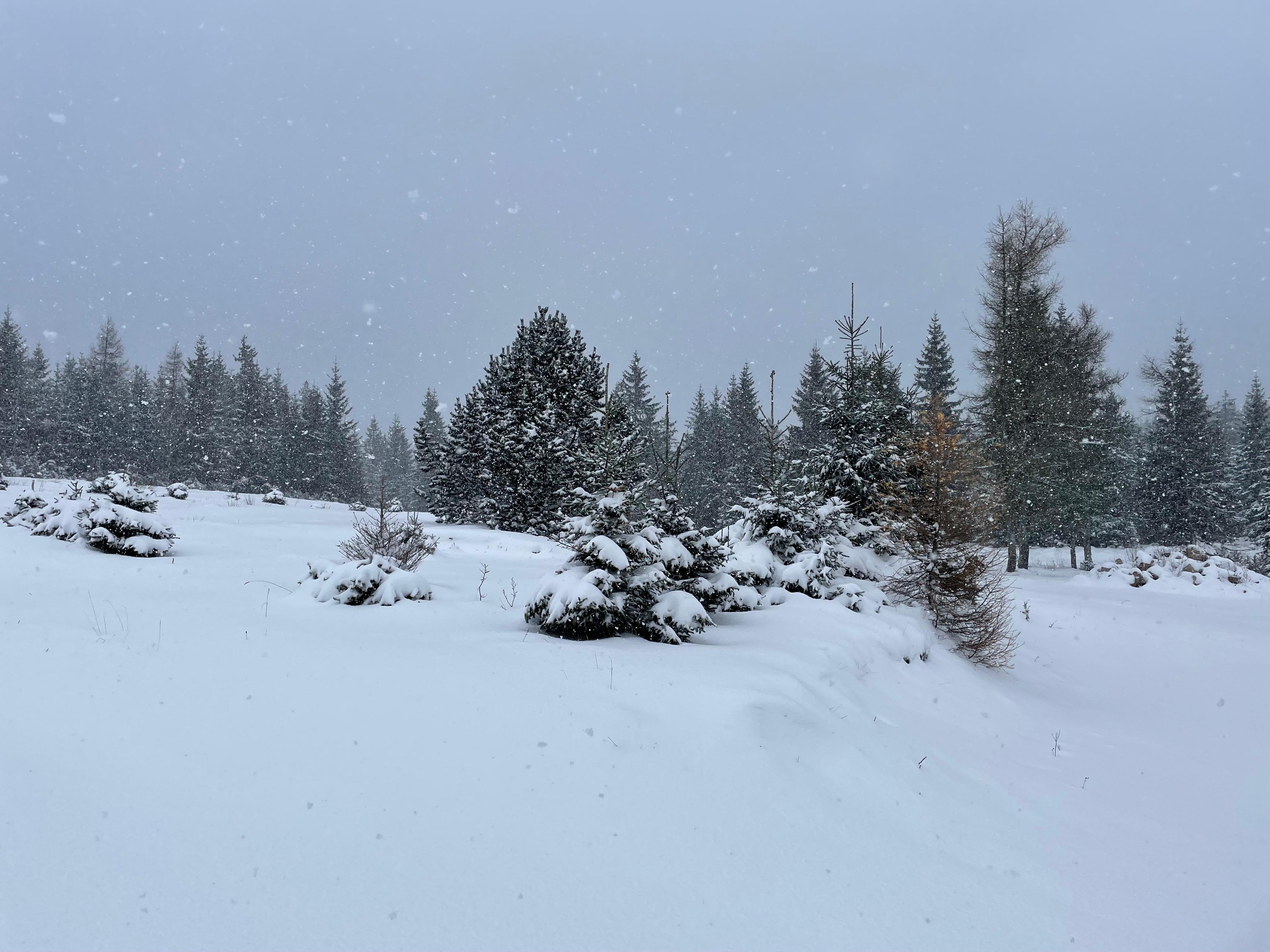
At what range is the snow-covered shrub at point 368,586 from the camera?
22.2 ft

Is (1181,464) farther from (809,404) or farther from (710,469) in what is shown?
(710,469)

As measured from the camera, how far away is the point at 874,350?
1326cm

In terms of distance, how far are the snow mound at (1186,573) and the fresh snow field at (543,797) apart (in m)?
11.6

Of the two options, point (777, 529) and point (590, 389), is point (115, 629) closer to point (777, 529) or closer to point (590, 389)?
point (777, 529)

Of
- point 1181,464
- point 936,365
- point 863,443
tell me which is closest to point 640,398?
point 936,365

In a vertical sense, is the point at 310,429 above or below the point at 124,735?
above

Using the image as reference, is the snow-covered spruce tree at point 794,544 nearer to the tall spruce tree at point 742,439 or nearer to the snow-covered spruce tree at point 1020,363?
the snow-covered spruce tree at point 1020,363

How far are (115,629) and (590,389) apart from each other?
1558 cm

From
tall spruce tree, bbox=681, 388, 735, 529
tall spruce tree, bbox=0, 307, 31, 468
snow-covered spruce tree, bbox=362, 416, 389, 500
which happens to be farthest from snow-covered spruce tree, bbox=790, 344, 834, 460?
snow-covered spruce tree, bbox=362, 416, 389, 500

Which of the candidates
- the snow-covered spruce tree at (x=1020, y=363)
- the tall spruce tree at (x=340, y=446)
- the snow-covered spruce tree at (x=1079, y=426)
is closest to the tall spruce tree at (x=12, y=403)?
the tall spruce tree at (x=340, y=446)

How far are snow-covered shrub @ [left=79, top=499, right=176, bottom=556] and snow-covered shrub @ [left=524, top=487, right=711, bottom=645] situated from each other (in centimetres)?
676

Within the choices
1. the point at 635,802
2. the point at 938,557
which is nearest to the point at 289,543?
the point at 635,802

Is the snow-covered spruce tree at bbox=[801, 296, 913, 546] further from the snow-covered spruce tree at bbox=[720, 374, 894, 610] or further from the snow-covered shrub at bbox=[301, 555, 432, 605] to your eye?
the snow-covered shrub at bbox=[301, 555, 432, 605]

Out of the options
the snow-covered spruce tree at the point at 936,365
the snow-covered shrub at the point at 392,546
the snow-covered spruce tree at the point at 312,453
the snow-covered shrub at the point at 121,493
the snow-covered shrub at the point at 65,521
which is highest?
the snow-covered spruce tree at the point at 936,365
